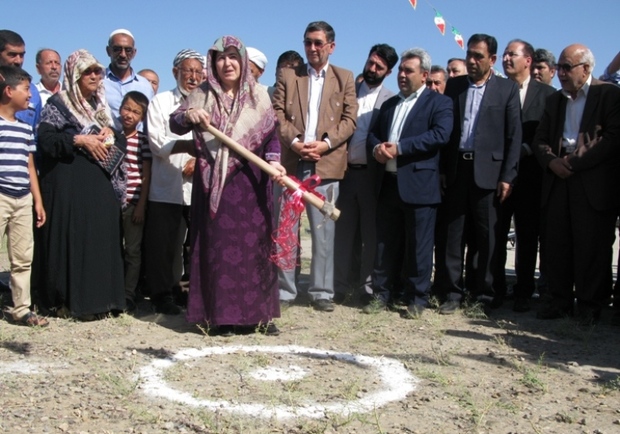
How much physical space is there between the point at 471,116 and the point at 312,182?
4.97 ft

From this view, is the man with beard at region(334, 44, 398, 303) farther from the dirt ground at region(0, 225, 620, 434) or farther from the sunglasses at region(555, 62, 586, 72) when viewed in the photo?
the sunglasses at region(555, 62, 586, 72)

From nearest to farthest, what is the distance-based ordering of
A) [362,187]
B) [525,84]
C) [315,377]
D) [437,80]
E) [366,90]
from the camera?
[315,377], [362,187], [525,84], [366,90], [437,80]

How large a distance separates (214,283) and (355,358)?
1.25m

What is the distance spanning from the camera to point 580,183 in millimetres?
6238

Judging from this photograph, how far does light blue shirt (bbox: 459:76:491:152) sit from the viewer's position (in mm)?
6590

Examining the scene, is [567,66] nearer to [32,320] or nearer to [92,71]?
[92,71]

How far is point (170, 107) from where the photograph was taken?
6328 mm

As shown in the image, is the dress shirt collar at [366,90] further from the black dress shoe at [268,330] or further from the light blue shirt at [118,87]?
the black dress shoe at [268,330]

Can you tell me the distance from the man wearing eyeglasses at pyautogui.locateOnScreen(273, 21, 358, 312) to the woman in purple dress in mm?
994

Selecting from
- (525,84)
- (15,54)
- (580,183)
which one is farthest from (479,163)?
(15,54)

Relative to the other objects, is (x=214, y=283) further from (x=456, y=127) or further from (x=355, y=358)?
(x=456, y=127)

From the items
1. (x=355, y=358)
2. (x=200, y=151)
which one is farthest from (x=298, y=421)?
(x=200, y=151)

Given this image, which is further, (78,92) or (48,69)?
(48,69)

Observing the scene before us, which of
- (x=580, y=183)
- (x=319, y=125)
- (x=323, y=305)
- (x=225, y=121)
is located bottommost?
(x=323, y=305)
